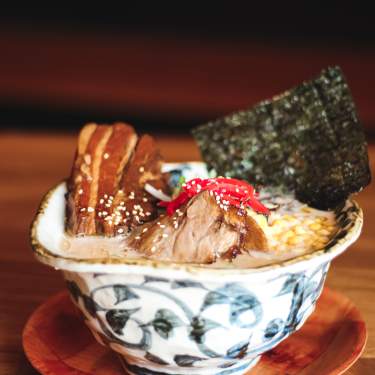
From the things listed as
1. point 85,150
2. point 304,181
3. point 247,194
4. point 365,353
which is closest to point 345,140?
point 304,181

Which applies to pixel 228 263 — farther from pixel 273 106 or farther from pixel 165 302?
pixel 273 106

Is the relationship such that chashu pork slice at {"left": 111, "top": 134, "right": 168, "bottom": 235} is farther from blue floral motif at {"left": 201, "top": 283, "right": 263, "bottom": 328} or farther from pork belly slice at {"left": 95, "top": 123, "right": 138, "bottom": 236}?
blue floral motif at {"left": 201, "top": 283, "right": 263, "bottom": 328}

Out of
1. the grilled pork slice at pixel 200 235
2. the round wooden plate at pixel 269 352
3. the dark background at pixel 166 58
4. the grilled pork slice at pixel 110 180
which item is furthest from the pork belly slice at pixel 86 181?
the dark background at pixel 166 58

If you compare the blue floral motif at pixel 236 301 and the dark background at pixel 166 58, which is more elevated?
the blue floral motif at pixel 236 301

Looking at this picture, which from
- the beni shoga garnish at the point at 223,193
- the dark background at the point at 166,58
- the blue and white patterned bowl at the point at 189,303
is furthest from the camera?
the dark background at the point at 166,58

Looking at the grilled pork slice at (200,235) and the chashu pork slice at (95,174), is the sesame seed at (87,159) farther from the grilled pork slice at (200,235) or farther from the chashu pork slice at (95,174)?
the grilled pork slice at (200,235)

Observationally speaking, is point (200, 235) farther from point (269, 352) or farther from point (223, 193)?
point (269, 352)

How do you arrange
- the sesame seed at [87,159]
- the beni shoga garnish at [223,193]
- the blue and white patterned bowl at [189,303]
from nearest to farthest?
1. the blue and white patterned bowl at [189,303]
2. the beni shoga garnish at [223,193]
3. the sesame seed at [87,159]
